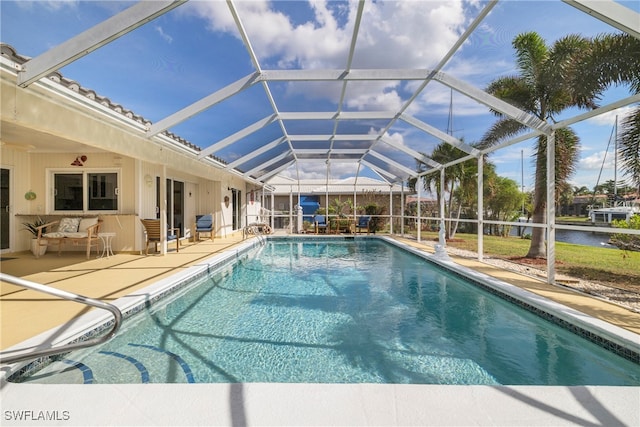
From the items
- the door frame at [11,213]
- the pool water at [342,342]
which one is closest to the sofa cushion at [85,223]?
the door frame at [11,213]

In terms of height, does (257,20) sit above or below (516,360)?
above

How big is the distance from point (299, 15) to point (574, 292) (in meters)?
5.96

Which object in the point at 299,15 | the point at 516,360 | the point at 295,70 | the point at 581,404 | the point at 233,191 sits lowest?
the point at 516,360

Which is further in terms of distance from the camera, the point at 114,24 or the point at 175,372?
the point at 114,24

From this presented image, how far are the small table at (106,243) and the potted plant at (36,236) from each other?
1.21 meters

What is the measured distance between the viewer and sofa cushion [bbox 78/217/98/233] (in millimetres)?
7785

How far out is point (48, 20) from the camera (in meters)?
3.86

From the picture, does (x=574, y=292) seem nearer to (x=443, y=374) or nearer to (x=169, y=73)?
(x=443, y=374)

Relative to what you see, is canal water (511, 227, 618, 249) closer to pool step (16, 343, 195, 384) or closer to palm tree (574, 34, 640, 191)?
palm tree (574, 34, 640, 191)

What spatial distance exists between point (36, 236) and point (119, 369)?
7199 mm

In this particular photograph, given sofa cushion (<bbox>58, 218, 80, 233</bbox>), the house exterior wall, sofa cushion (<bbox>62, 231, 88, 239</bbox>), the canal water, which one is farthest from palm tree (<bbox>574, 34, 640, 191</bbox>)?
sofa cushion (<bbox>58, 218, 80, 233</bbox>)

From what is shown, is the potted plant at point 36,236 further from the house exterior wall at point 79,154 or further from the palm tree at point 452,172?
the palm tree at point 452,172

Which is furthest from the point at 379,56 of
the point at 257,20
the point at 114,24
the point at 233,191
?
the point at 233,191

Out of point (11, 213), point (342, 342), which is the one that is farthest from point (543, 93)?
point (11, 213)
